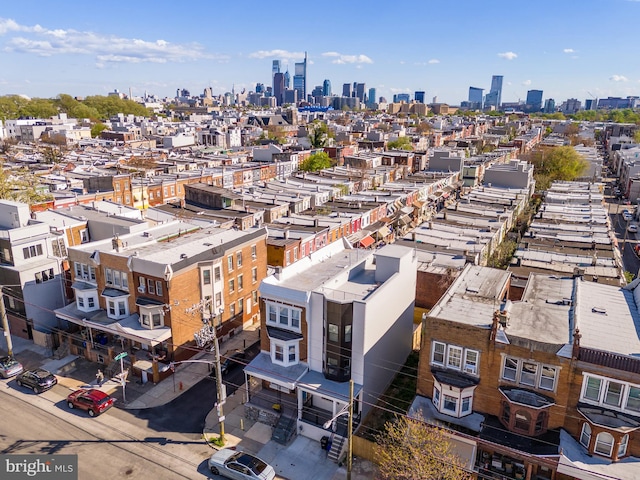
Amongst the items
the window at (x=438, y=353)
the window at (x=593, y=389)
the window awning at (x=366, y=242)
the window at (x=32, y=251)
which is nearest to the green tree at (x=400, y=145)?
the window awning at (x=366, y=242)

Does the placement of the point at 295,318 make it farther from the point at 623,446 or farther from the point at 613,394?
the point at 623,446

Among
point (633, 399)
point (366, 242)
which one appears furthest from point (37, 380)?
point (633, 399)

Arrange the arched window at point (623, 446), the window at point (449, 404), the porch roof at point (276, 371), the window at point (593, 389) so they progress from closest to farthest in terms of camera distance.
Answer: the arched window at point (623, 446)
the window at point (593, 389)
the window at point (449, 404)
the porch roof at point (276, 371)

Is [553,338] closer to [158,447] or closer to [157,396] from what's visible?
[158,447]

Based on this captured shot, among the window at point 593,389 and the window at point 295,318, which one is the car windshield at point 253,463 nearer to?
the window at point 295,318

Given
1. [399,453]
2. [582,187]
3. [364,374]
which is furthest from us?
[582,187]

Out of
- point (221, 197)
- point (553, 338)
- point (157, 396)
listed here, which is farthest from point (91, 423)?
point (221, 197)

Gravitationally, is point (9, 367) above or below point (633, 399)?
below
